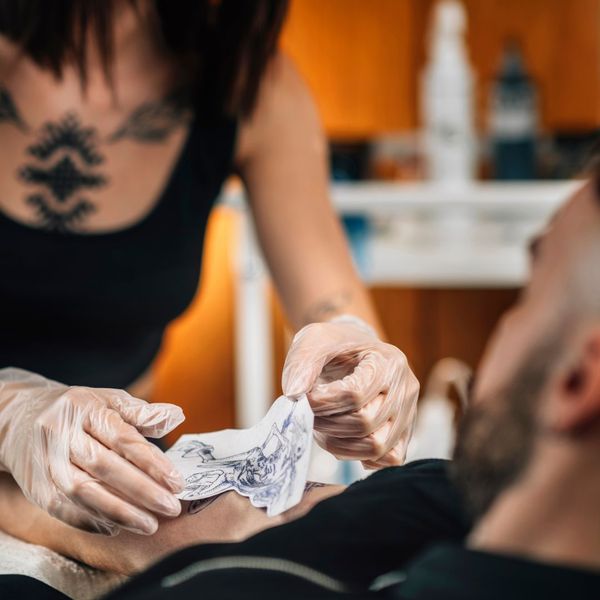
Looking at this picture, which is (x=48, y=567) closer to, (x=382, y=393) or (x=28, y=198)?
(x=382, y=393)

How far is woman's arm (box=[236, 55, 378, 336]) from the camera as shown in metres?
1.35

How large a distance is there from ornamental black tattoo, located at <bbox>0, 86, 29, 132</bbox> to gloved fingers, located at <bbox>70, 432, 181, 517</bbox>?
0.62 m

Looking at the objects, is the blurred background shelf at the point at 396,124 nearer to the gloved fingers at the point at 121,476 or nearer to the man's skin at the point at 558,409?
the gloved fingers at the point at 121,476

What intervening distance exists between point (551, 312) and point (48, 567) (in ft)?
1.65

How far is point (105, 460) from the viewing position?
2.52 feet

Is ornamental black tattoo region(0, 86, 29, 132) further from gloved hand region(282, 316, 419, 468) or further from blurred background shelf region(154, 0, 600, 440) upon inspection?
blurred background shelf region(154, 0, 600, 440)

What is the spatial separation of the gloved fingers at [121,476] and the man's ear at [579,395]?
358 mm

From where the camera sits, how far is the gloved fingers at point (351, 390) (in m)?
0.83

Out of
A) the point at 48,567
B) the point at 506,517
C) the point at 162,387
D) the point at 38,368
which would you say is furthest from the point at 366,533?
the point at 162,387

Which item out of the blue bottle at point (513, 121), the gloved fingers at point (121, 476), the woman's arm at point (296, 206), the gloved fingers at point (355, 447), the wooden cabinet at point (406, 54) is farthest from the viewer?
the wooden cabinet at point (406, 54)

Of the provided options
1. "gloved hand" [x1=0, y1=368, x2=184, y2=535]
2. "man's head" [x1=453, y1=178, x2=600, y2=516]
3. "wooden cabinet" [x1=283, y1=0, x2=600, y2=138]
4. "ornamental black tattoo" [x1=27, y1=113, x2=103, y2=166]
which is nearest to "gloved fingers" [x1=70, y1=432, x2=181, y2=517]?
"gloved hand" [x1=0, y1=368, x2=184, y2=535]

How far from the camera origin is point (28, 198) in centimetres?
126

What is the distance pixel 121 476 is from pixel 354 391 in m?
0.21

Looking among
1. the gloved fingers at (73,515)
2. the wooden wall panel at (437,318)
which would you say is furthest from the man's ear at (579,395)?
the wooden wall panel at (437,318)
